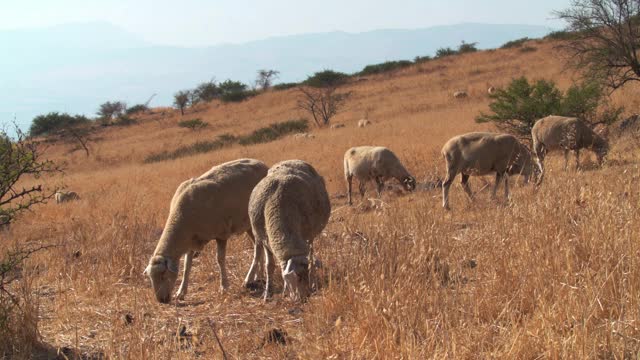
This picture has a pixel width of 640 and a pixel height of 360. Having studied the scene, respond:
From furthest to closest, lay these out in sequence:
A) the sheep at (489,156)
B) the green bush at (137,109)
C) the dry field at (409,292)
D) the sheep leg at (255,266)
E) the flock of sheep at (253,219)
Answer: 1. the green bush at (137,109)
2. the sheep at (489,156)
3. the sheep leg at (255,266)
4. the flock of sheep at (253,219)
5. the dry field at (409,292)

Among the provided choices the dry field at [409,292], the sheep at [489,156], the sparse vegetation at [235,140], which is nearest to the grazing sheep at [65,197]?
the dry field at [409,292]

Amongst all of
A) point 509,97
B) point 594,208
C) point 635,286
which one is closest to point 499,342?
point 635,286

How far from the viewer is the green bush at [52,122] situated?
163 feet

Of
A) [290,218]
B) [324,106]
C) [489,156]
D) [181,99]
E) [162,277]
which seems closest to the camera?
[290,218]

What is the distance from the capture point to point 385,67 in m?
60.3

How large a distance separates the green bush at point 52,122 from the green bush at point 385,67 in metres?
28.2

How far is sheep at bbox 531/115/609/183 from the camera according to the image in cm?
1419

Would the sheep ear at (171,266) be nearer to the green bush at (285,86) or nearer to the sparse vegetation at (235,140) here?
the sparse vegetation at (235,140)

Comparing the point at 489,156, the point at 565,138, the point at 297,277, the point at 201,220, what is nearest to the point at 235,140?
the point at 565,138

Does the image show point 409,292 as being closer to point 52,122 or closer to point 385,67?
point 52,122

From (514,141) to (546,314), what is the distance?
8.64 m

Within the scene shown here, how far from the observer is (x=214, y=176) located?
7.60 metres

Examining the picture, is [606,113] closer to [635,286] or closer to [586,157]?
[586,157]

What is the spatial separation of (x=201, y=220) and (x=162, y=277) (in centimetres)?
92
